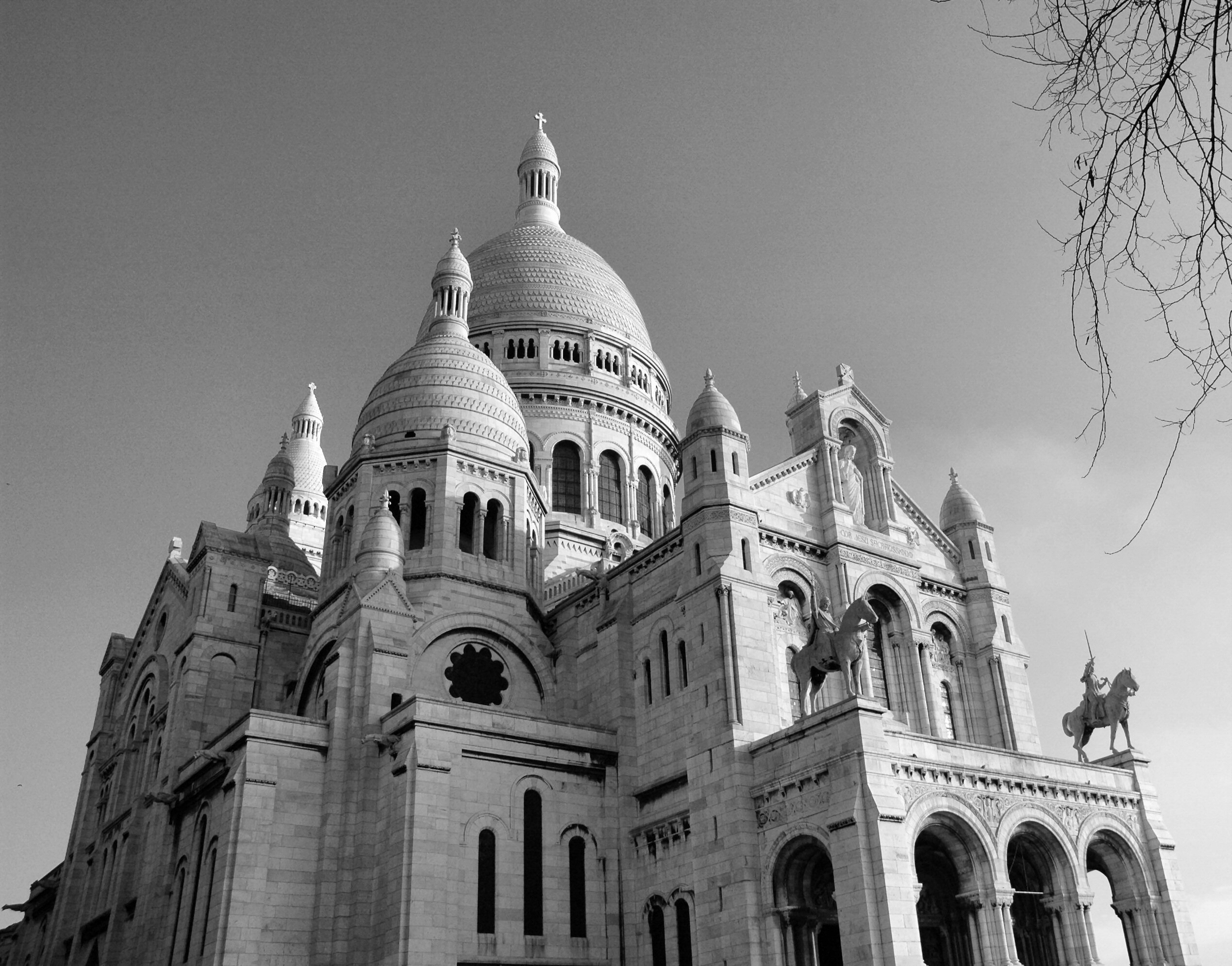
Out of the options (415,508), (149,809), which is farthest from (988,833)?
(149,809)

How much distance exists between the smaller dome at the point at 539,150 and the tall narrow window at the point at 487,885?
155 ft

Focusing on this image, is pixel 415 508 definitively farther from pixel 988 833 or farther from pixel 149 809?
pixel 988 833

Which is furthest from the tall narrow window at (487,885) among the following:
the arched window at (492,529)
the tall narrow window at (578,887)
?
the arched window at (492,529)

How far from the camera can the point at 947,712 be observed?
37062 millimetres

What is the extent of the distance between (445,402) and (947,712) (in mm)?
20908

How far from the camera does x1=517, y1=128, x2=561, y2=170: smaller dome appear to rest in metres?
68.8

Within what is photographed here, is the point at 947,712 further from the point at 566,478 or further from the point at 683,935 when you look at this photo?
the point at 566,478

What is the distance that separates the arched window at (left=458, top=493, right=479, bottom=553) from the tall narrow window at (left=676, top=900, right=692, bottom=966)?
49.2 ft

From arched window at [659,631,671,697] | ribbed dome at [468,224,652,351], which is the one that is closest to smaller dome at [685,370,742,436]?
arched window at [659,631,671,697]

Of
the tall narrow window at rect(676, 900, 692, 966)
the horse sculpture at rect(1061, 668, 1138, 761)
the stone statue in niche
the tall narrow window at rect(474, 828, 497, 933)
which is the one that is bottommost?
the tall narrow window at rect(676, 900, 692, 966)

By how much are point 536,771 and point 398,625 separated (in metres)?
6.43

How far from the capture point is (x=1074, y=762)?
30.9 m

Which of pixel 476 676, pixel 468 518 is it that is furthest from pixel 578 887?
pixel 468 518

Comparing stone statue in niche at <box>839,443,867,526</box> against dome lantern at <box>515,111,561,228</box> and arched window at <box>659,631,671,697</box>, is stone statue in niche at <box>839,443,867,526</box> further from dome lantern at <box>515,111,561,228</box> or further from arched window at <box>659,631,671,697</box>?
dome lantern at <box>515,111,561,228</box>
